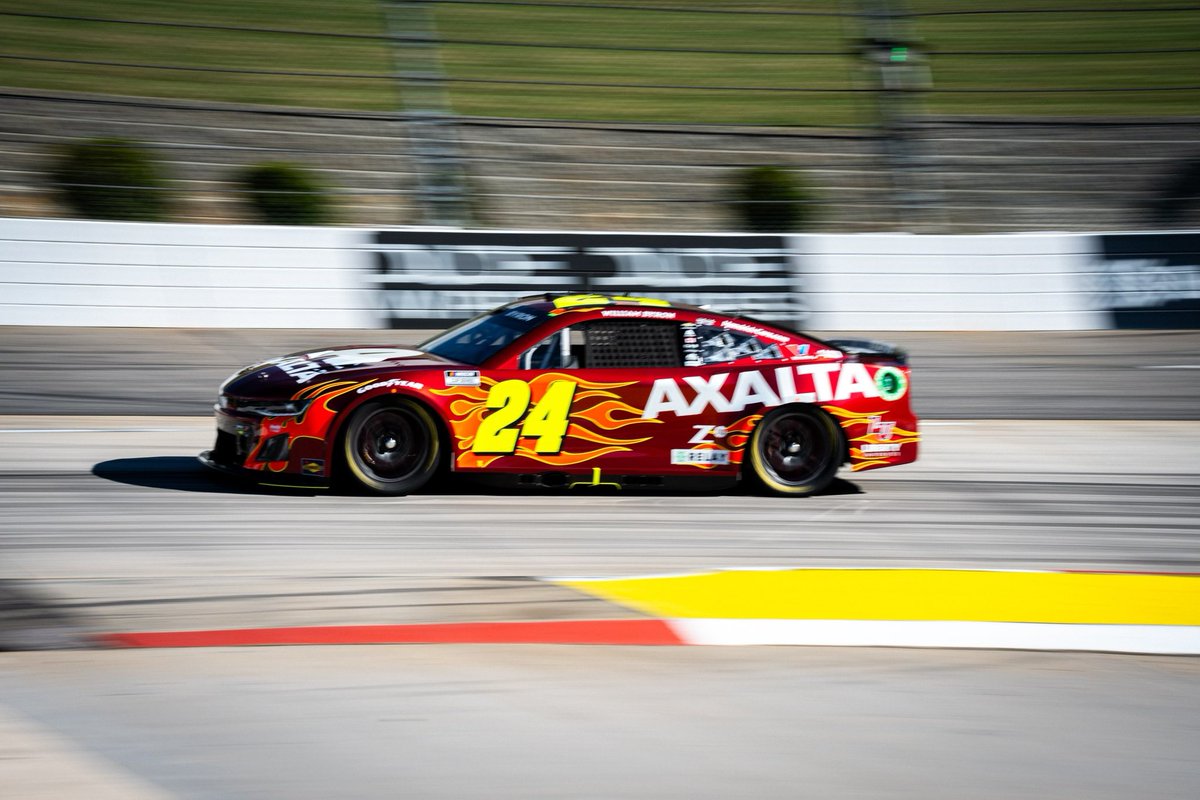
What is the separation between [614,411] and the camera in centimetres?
750

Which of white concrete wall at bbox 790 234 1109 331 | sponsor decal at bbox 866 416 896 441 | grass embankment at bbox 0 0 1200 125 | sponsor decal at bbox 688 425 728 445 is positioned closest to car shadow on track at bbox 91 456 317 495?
sponsor decal at bbox 688 425 728 445

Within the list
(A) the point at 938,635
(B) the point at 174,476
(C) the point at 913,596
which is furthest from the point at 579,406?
(A) the point at 938,635

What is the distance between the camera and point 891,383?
26.5 feet

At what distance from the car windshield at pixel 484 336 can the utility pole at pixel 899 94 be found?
820 centimetres

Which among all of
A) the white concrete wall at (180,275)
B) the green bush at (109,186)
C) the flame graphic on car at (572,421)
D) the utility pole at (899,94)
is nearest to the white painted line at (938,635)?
the flame graphic on car at (572,421)

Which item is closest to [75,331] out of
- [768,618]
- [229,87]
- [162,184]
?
[162,184]

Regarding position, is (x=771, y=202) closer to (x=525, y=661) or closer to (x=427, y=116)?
(x=427, y=116)

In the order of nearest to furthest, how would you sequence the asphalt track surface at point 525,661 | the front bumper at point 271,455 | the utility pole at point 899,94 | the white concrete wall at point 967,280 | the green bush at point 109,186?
1. the asphalt track surface at point 525,661
2. the front bumper at point 271,455
3. the green bush at point 109,186
4. the white concrete wall at point 967,280
5. the utility pole at point 899,94

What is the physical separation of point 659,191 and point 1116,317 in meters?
5.39

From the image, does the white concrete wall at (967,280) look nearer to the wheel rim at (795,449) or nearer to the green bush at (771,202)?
the green bush at (771,202)

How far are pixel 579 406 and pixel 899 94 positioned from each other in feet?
33.8

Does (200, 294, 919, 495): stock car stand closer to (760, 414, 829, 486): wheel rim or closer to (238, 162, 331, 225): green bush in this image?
(760, 414, 829, 486): wheel rim

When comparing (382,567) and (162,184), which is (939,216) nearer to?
(162,184)

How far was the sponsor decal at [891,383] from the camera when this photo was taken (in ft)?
26.4
